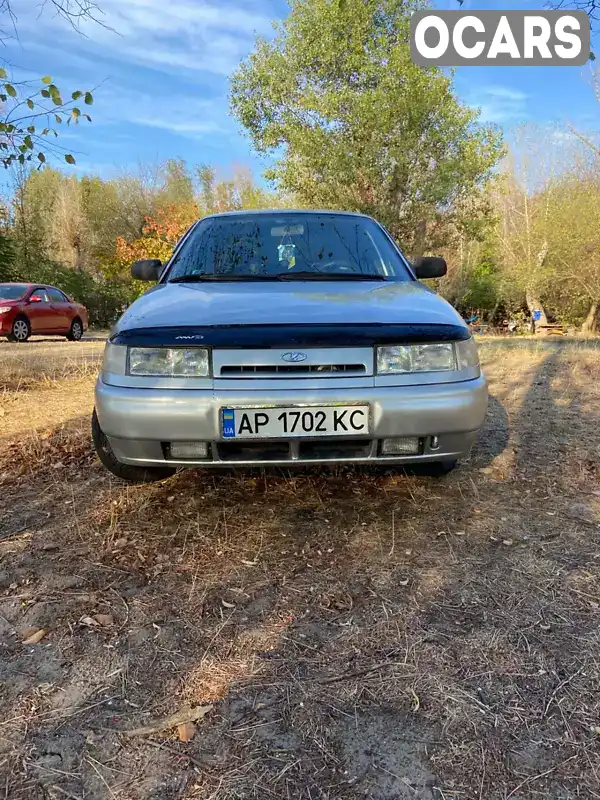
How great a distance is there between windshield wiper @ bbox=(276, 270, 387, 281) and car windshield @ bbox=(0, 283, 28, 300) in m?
11.7

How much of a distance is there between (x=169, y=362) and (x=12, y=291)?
12432 mm

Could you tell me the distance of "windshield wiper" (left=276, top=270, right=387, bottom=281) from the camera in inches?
117

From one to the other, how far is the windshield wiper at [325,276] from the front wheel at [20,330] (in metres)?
11.4

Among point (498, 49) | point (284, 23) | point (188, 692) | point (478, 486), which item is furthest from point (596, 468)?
point (284, 23)

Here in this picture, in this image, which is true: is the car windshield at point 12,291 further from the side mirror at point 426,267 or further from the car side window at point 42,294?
the side mirror at point 426,267

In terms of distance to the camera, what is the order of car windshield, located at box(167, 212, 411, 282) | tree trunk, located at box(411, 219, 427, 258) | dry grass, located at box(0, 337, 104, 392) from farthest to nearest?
tree trunk, located at box(411, 219, 427, 258) < dry grass, located at box(0, 337, 104, 392) < car windshield, located at box(167, 212, 411, 282)

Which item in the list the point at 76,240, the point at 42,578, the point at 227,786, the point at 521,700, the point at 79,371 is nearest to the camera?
the point at 227,786

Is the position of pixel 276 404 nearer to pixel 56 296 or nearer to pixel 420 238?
pixel 56 296

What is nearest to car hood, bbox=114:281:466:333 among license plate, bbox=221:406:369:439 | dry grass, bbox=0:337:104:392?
license plate, bbox=221:406:369:439

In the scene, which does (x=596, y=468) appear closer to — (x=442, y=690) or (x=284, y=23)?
(x=442, y=690)

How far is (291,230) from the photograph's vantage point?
136 inches

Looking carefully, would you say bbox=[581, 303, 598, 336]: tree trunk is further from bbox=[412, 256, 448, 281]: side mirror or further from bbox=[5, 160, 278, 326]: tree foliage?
bbox=[412, 256, 448, 281]: side mirror

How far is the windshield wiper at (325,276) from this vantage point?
117 inches

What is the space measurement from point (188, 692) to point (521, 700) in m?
0.90
